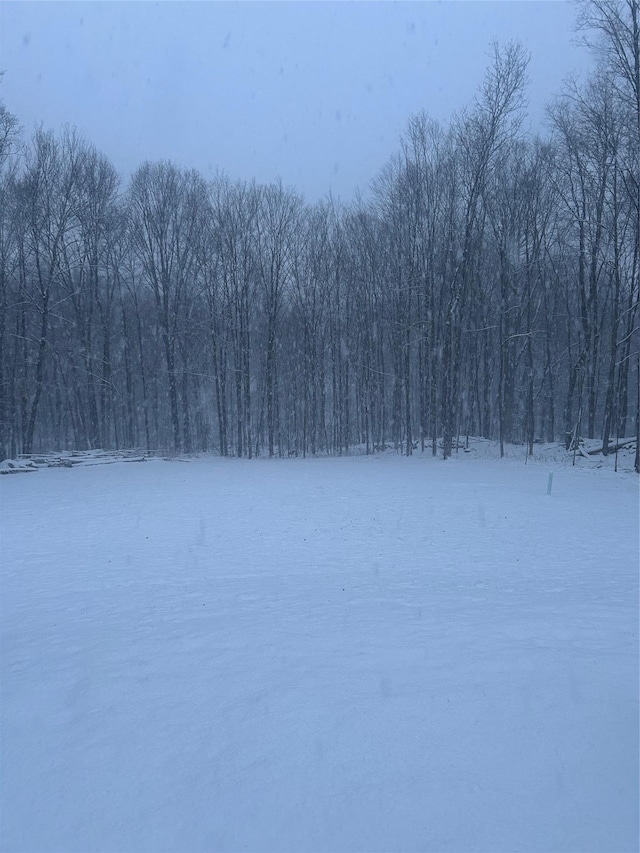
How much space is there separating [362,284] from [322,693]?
32771mm

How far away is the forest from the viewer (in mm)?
25328

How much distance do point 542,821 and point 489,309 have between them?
3347cm

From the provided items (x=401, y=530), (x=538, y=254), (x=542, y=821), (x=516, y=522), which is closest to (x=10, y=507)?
(x=401, y=530)

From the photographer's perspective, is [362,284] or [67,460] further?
[362,284]

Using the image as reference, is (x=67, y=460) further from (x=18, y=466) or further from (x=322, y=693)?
(x=322, y=693)

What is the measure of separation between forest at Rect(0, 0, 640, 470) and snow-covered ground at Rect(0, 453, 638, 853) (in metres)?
17.7

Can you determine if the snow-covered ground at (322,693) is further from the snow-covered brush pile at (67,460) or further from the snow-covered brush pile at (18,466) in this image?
the snow-covered brush pile at (67,460)

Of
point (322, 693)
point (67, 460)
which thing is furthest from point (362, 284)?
point (322, 693)

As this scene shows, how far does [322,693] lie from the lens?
4.63 meters

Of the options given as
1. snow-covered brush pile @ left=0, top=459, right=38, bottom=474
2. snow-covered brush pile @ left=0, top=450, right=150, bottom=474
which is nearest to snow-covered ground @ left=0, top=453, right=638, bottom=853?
snow-covered brush pile @ left=0, top=459, right=38, bottom=474

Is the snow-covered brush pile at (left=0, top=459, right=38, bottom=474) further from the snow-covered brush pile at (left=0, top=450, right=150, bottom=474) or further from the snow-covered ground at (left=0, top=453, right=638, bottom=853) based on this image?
the snow-covered ground at (left=0, top=453, right=638, bottom=853)

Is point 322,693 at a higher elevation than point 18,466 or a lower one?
lower

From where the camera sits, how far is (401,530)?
11234 millimetres

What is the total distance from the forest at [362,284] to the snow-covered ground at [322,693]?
17.7 meters
